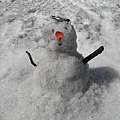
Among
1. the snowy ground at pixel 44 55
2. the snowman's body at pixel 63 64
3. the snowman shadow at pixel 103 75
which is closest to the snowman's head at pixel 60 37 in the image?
the snowman's body at pixel 63 64

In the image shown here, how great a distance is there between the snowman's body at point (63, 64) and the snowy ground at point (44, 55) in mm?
62

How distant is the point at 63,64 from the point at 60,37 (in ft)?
0.59

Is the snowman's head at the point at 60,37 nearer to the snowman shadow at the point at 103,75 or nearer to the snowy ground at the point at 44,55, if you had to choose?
the snowy ground at the point at 44,55

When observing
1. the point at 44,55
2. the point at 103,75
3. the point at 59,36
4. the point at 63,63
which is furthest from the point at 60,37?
the point at 103,75

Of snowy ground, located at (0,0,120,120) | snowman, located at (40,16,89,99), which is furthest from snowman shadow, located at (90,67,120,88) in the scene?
snowman, located at (40,16,89,99)

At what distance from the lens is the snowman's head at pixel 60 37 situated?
1309 mm

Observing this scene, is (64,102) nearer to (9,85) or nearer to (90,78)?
(90,78)

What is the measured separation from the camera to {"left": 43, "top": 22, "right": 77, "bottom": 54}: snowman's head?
4.29ft

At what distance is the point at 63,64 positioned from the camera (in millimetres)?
1388

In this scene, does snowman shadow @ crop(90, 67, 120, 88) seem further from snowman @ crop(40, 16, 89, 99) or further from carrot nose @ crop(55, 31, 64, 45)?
carrot nose @ crop(55, 31, 64, 45)

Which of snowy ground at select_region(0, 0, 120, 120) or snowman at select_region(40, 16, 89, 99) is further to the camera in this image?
snowy ground at select_region(0, 0, 120, 120)

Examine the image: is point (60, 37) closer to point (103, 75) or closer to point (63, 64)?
point (63, 64)

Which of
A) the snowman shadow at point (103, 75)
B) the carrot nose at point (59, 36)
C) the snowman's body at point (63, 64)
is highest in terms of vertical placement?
the carrot nose at point (59, 36)

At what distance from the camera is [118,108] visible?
1473 millimetres
